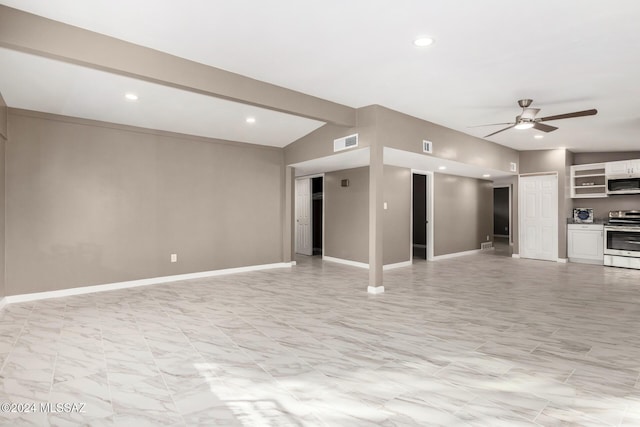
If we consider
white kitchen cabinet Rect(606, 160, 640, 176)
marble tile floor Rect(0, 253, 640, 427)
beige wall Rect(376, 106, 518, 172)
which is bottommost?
marble tile floor Rect(0, 253, 640, 427)

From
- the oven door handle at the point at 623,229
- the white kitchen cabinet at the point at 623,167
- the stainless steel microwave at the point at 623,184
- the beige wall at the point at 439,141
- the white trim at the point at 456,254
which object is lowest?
the white trim at the point at 456,254

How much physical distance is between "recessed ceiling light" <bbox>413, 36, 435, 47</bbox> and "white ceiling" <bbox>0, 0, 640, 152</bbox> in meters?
0.06

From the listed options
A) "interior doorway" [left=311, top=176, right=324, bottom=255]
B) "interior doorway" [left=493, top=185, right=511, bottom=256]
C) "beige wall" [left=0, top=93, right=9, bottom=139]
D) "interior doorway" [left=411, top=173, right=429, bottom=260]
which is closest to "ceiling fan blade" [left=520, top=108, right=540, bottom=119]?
"interior doorway" [left=411, top=173, right=429, bottom=260]

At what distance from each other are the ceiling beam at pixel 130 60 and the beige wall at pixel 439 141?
1394mm

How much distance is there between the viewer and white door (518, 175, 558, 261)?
8.29 meters

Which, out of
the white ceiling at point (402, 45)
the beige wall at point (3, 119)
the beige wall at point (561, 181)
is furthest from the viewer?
the beige wall at point (561, 181)

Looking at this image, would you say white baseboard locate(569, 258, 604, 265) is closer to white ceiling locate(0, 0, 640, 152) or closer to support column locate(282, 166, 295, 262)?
white ceiling locate(0, 0, 640, 152)

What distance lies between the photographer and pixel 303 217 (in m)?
9.24

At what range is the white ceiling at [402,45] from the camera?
2.62m

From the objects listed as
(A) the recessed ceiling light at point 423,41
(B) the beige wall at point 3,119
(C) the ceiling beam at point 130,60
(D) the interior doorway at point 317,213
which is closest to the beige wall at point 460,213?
(D) the interior doorway at point 317,213

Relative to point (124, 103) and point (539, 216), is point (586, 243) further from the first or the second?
point (124, 103)

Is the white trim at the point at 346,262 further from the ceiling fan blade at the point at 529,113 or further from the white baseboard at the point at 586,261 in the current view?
the white baseboard at the point at 586,261

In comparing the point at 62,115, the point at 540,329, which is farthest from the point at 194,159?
the point at 540,329

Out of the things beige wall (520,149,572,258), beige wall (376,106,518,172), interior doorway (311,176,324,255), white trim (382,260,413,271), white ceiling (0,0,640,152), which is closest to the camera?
white ceiling (0,0,640,152)
